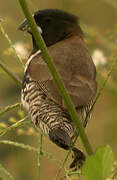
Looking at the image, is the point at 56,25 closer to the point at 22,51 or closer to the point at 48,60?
the point at 22,51

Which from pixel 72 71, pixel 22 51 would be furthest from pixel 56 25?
pixel 72 71

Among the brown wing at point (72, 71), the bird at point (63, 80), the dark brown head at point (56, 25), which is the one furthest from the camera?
the dark brown head at point (56, 25)

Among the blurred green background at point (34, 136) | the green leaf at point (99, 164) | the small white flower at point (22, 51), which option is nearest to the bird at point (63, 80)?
the small white flower at point (22, 51)

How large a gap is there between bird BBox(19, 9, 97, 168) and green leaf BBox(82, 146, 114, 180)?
2.51 ft

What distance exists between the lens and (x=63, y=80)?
2.85m

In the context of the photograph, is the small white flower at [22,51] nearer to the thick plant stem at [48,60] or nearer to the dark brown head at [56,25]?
the dark brown head at [56,25]

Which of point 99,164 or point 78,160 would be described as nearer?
point 99,164

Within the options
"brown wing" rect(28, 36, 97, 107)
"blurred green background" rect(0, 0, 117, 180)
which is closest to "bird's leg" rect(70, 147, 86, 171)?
"brown wing" rect(28, 36, 97, 107)

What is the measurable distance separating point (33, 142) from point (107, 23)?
1.80 metres

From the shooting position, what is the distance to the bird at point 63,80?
8.02 ft

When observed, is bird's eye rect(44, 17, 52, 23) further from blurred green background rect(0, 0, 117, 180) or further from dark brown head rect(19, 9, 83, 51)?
blurred green background rect(0, 0, 117, 180)

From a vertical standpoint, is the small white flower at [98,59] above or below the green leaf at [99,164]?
above

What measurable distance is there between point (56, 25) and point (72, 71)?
0.92m

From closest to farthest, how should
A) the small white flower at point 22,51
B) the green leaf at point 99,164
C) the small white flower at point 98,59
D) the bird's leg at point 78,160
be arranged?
the green leaf at point 99,164
the bird's leg at point 78,160
the small white flower at point 22,51
the small white flower at point 98,59
